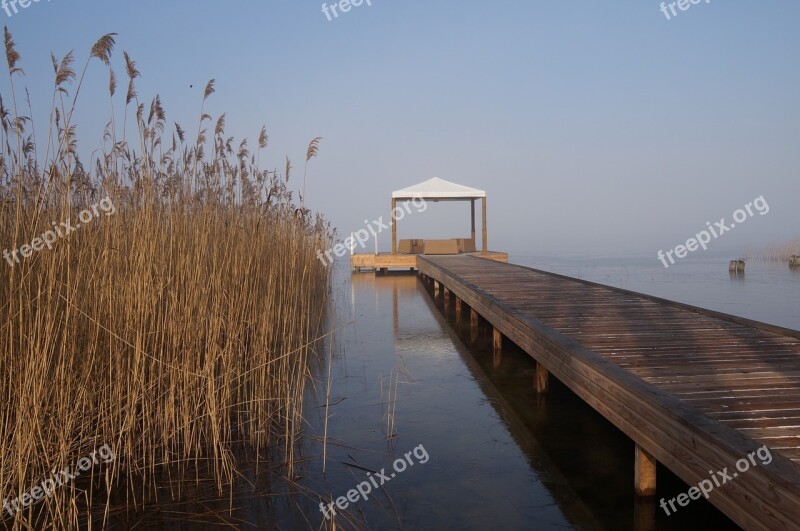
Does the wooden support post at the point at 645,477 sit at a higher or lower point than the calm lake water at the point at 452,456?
higher

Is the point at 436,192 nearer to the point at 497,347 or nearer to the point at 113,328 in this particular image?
the point at 497,347

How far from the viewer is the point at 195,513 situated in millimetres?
2078

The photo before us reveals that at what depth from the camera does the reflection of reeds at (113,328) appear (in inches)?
79.5

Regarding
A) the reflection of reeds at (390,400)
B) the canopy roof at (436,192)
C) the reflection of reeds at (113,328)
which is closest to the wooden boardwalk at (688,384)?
the reflection of reeds at (390,400)

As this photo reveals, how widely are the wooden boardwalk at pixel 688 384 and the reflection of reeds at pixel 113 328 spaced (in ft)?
4.22

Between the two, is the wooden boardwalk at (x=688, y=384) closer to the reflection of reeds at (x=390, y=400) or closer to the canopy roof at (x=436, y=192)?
the reflection of reeds at (x=390, y=400)

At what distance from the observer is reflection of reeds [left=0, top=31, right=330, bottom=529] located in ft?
6.63

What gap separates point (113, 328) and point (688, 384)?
82.7 inches

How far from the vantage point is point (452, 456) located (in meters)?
2.58

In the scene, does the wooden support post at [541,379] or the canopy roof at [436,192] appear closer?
the wooden support post at [541,379]

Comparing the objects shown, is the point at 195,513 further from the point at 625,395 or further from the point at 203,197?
the point at 203,197

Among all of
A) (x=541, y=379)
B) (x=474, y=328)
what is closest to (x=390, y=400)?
(x=541, y=379)

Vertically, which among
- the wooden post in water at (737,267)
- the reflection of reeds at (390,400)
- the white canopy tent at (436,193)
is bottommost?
the reflection of reeds at (390,400)

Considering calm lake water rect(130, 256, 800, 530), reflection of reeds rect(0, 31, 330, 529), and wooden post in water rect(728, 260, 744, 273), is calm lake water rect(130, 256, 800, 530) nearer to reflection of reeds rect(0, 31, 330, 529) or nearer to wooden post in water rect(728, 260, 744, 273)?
reflection of reeds rect(0, 31, 330, 529)
